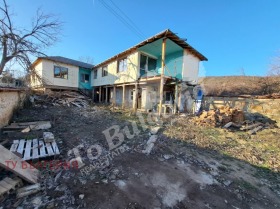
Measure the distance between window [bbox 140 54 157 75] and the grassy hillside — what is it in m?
9.88

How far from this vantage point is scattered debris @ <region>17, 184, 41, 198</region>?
8.16 feet

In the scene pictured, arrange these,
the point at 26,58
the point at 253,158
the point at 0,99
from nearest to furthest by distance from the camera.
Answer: the point at 253,158
the point at 0,99
the point at 26,58

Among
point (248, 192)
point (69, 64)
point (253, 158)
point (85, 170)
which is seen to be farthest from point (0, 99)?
point (69, 64)

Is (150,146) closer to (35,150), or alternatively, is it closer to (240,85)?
(35,150)

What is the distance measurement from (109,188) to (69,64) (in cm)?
1544

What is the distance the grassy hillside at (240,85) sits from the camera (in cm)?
1560

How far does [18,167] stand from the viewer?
9.27 ft

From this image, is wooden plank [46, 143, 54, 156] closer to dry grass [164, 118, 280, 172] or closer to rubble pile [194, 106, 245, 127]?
dry grass [164, 118, 280, 172]

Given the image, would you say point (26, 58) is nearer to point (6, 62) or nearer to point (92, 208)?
point (6, 62)

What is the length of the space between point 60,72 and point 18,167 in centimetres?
1438

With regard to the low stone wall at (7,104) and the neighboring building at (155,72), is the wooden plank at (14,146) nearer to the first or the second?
the low stone wall at (7,104)

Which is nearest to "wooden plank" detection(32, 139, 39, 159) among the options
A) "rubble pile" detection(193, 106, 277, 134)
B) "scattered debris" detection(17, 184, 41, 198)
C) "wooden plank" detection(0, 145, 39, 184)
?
"wooden plank" detection(0, 145, 39, 184)

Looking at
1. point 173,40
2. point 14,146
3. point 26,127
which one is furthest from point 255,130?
point 26,127

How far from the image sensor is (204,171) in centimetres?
376
